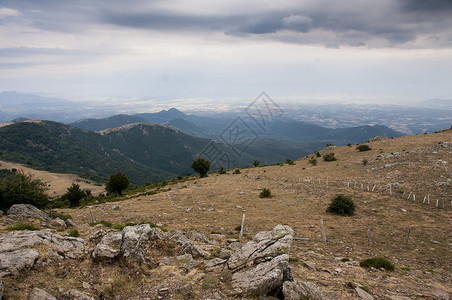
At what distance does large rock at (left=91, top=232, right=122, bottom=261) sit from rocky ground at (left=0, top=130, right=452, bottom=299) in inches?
1.4

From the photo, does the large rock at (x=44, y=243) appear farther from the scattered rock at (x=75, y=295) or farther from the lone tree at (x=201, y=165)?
the lone tree at (x=201, y=165)


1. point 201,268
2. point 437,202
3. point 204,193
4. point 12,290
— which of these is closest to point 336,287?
point 201,268

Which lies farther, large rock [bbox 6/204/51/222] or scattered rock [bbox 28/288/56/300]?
large rock [bbox 6/204/51/222]

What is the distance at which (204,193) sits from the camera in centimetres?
2414

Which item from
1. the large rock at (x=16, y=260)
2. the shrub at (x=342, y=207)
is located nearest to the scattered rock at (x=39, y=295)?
the large rock at (x=16, y=260)

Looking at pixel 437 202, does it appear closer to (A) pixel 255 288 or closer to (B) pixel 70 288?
(A) pixel 255 288

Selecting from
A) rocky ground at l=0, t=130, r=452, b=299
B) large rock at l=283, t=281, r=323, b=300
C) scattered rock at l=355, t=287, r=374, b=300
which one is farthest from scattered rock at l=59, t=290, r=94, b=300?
scattered rock at l=355, t=287, r=374, b=300

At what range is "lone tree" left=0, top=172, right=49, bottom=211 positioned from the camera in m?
14.8

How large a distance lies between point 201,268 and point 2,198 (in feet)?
52.5

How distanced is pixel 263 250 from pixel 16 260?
296 inches

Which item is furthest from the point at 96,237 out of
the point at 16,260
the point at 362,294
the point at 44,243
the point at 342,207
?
the point at 342,207

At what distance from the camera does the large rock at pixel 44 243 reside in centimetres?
691

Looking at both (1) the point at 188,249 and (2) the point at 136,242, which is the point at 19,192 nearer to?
(2) the point at 136,242

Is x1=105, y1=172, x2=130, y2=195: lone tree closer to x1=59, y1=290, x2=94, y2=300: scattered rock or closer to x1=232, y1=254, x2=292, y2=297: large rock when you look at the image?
x1=59, y1=290, x2=94, y2=300: scattered rock
